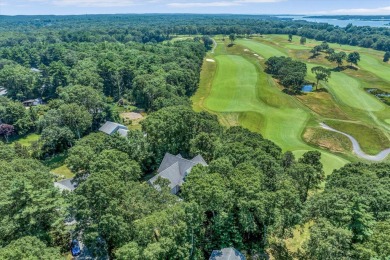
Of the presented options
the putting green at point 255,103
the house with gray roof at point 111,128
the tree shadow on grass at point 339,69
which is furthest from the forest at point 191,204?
the tree shadow on grass at point 339,69

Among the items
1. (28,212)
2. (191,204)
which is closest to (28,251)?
(28,212)

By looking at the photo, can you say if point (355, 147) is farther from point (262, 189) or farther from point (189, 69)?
point (189, 69)

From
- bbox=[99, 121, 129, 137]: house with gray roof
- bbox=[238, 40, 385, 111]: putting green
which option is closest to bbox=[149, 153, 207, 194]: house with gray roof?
bbox=[99, 121, 129, 137]: house with gray roof

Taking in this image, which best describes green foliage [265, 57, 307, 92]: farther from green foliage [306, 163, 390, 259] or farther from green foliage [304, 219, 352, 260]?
green foliage [304, 219, 352, 260]

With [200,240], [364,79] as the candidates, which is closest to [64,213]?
[200,240]

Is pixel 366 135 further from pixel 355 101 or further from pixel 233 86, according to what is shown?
pixel 233 86

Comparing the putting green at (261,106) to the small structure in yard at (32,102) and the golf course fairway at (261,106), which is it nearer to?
the golf course fairway at (261,106)
